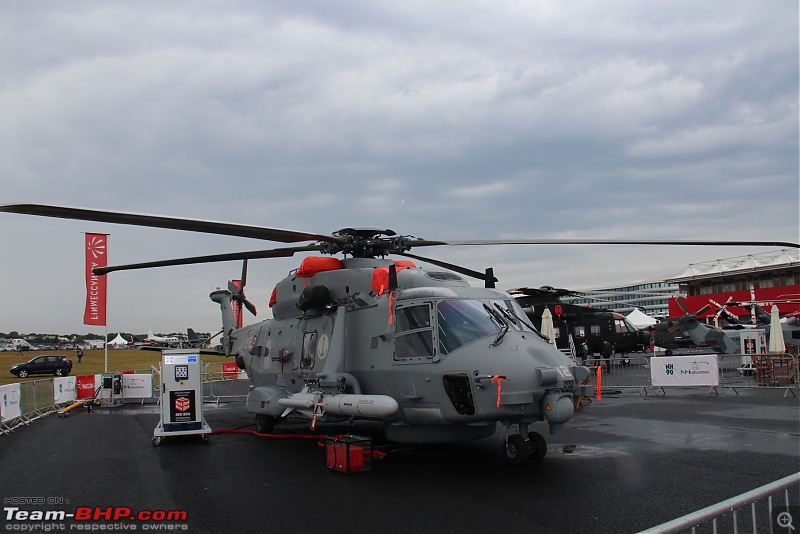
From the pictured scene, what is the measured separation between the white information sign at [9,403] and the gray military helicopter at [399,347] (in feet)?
15.5

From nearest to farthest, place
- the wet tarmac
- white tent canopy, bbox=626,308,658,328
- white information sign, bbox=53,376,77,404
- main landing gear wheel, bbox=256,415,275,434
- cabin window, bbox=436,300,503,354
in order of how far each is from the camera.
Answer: the wet tarmac, cabin window, bbox=436,300,503,354, main landing gear wheel, bbox=256,415,275,434, white information sign, bbox=53,376,77,404, white tent canopy, bbox=626,308,658,328

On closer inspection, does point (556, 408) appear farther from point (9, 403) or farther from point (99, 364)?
point (99, 364)

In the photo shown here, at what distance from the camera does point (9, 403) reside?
15820 mm

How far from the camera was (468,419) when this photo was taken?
8891 millimetres

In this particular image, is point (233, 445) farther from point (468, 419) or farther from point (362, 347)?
point (468, 419)

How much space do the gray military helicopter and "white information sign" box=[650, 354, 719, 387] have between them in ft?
30.0

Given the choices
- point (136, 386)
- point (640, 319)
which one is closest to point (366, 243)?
point (136, 386)

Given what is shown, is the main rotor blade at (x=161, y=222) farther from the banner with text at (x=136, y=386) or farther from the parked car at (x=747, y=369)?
the parked car at (x=747, y=369)

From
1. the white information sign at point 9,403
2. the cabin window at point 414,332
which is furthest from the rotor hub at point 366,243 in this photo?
the white information sign at point 9,403

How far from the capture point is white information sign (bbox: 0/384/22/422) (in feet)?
50.1

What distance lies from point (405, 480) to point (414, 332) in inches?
90.2

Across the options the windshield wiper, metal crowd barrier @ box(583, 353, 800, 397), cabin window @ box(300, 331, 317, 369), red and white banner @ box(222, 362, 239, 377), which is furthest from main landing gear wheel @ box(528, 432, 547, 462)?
red and white banner @ box(222, 362, 239, 377)

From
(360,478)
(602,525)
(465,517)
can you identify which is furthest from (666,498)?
(360,478)

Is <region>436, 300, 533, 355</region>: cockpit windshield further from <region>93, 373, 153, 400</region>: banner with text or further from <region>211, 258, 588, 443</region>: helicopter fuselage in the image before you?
<region>93, 373, 153, 400</region>: banner with text
